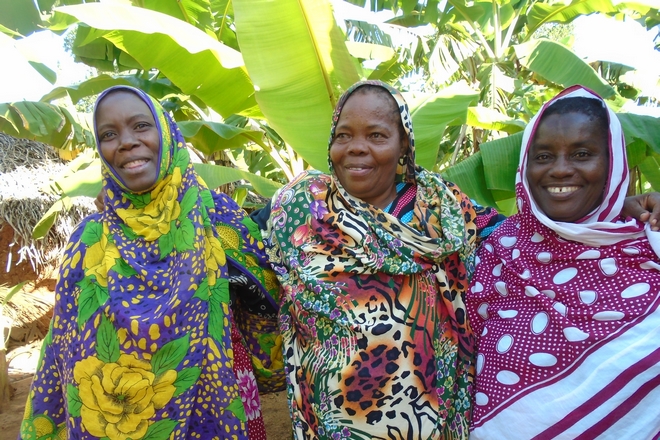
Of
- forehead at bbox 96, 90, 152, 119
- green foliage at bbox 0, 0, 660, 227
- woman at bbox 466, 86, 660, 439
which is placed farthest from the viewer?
green foliage at bbox 0, 0, 660, 227

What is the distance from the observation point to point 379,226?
1743mm

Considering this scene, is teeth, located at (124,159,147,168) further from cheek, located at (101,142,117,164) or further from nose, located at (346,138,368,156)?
nose, located at (346,138,368,156)

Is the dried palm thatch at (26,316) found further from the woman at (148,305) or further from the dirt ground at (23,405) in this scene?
the woman at (148,305)

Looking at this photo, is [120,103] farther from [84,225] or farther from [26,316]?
[26,316]

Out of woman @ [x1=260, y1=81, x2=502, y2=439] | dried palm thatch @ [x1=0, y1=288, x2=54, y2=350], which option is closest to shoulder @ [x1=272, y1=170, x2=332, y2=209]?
woman @ [x1=260, y1=81, x2=502, y2=439]

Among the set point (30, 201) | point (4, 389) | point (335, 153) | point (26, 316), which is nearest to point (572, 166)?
point (335, 153)

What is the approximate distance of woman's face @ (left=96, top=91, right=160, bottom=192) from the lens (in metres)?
1.87

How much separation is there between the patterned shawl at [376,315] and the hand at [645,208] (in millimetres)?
517

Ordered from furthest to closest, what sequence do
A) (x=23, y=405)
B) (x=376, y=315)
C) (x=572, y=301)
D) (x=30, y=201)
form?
(x=30, y=201) < (x=23, y=405) < (x=376, y=315) < (x=572, y=301)

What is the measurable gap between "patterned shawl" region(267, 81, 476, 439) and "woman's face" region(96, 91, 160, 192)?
1.90 feet

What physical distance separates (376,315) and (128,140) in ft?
3.71

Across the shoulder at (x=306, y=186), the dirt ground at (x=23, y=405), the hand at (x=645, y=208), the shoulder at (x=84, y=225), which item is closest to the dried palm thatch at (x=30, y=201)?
the dirt ground at (x=23, y=405)

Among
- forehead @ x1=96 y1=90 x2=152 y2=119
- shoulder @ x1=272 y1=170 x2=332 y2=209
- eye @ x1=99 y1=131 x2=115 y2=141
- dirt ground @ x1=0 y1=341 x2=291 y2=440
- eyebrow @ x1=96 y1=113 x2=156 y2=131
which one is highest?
forehead @ x1=96 y1=90 x2=152 y2=119

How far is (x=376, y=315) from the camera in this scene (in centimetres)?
167
